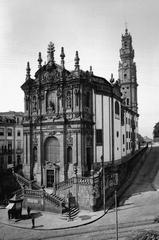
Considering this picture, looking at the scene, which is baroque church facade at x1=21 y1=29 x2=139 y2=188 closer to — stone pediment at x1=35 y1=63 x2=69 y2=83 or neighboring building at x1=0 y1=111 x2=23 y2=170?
stone pediment at x1=35 y1=63 x2=69 y2=83

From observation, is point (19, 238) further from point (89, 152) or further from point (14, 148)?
point (14, 148)

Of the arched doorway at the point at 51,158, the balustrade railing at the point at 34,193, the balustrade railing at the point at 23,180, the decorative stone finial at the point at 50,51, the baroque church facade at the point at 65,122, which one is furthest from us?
the decorative stone finial at the point at 50,51

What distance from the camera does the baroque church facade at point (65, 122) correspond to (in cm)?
3183

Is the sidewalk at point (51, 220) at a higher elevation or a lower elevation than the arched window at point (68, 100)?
lower

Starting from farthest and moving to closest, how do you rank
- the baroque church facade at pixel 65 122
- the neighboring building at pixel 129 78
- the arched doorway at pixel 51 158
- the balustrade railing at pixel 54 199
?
the neighboring building at pixel 129 78
the arched doorway at pixel 51 158
the baroque church facade at pixel 65 122
the balustrade railing at pixel 54 199

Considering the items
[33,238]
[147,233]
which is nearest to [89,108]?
[33,238]

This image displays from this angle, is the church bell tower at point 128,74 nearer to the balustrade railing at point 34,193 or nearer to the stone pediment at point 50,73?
the stone pediment at point 50,73

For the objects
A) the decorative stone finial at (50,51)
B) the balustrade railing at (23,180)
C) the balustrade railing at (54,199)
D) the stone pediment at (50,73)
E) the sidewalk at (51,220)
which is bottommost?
the sidewalk at (51,220)

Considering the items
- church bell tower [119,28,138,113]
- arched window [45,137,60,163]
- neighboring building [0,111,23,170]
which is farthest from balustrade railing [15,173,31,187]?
church bell tower [119,28,138,113]

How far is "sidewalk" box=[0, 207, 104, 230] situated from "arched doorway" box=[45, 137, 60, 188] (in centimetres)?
693

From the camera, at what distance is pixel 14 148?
52000mm

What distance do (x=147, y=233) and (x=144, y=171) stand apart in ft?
99.5

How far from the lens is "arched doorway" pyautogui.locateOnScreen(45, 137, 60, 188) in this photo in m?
32.9

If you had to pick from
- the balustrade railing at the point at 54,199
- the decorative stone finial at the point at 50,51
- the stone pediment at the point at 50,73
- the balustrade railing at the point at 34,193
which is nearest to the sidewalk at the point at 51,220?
the balustrade railing at the point at 54,199
